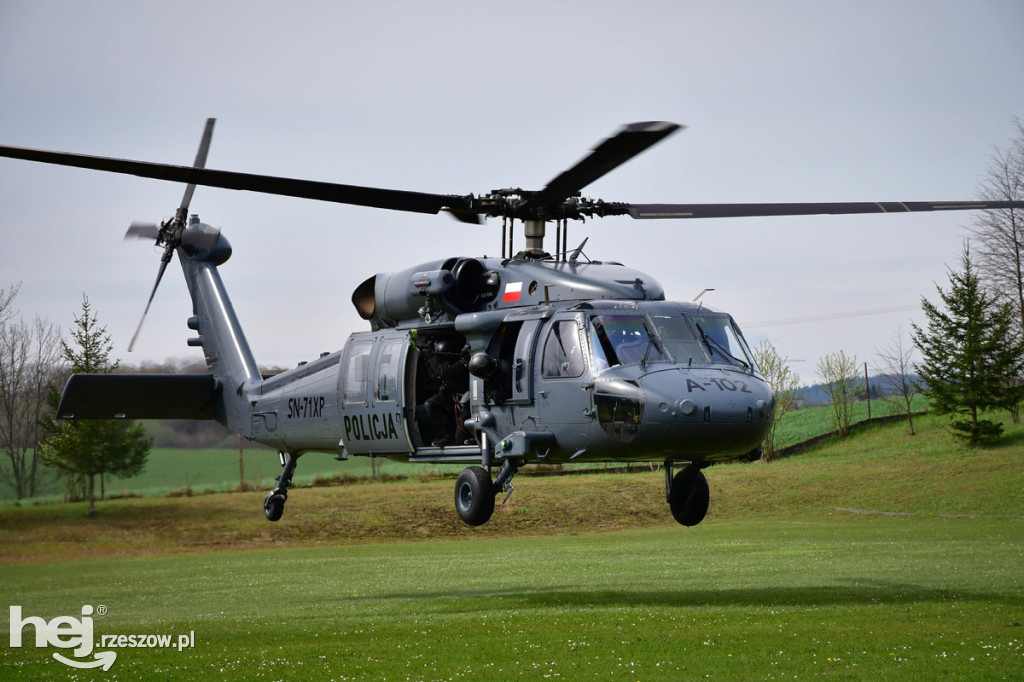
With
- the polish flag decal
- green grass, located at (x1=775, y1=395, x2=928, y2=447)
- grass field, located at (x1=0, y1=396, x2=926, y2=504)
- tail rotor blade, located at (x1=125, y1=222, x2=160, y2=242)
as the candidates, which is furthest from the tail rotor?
green grass, located at (x1=775, y1=395, x2=928, y2=447)

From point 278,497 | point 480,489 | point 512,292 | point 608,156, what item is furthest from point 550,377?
point 278,497

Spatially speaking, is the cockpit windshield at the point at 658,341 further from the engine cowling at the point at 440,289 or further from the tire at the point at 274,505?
the tire at the point at 274,505

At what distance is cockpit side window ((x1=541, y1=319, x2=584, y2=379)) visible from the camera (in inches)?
576

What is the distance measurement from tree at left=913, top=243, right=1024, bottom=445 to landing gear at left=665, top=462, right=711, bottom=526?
3736 cm

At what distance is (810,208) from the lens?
15.5 meters

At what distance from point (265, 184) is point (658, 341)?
5460mm

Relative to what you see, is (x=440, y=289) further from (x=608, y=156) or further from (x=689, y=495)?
(x=689, y=495)

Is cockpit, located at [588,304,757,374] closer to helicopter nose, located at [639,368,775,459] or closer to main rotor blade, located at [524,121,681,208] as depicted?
helicopter nose, located at [639,368,775,459]

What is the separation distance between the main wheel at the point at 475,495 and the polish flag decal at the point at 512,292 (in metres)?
2.46

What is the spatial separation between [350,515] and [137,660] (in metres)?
27.9

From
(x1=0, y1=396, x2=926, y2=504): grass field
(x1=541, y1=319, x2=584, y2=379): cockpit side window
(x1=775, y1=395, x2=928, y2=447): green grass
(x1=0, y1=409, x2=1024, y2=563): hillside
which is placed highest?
(x1=541, y1=319, x2=584, y2=379): cockpit side window

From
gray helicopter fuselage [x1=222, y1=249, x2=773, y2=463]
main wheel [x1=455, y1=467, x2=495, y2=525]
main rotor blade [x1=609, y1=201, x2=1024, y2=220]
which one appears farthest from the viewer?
main wheel [x1=455, y1=467, x2=495, y2=525]

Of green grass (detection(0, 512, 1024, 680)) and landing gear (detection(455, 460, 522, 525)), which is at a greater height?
landing gear (detection(455, 460, 522, 525))

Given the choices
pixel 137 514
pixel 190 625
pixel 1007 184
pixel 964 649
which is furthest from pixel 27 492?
pixel 1007 184
